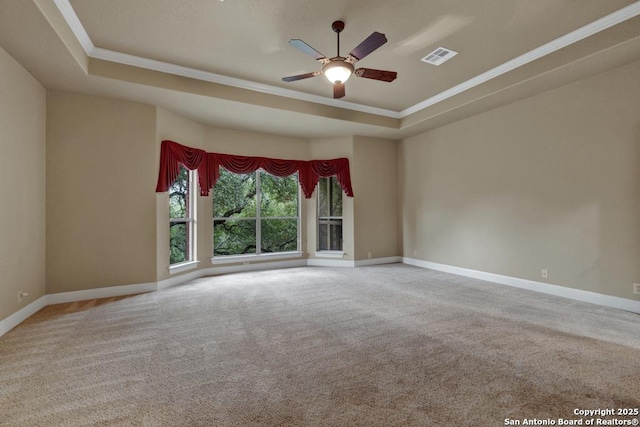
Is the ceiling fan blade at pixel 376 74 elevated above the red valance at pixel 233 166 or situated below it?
above

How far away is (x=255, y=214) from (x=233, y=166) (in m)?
1.09

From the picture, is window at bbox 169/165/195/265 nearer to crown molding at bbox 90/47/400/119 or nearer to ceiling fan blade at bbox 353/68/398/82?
crown molding at bbox 90/47/400/119

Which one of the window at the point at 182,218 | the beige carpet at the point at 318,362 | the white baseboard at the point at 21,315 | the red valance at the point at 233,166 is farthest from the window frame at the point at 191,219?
the white baseboard at the point at 21,315

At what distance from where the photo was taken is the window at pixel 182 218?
5160 mm

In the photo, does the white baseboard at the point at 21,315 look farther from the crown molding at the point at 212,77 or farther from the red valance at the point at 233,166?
the crown molding at the point at 212,77

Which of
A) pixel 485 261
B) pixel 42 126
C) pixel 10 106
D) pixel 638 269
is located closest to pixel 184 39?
pixel 10 106

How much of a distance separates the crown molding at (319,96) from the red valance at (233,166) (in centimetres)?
122

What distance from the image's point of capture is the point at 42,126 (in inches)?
152

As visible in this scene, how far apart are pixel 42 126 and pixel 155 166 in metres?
1.35

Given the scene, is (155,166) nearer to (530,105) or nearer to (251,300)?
(251,300)

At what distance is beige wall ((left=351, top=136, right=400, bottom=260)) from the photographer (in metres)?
6.50

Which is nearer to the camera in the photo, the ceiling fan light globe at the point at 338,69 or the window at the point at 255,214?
the ceiling fan light globe at the point at 338,69

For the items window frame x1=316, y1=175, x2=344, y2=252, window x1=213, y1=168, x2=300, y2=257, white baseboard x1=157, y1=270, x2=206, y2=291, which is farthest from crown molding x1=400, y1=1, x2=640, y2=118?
white baseboard x1=157, y1=270, x2=206, y2=291

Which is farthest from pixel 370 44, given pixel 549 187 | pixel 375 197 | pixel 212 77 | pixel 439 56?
pixel 375 197
